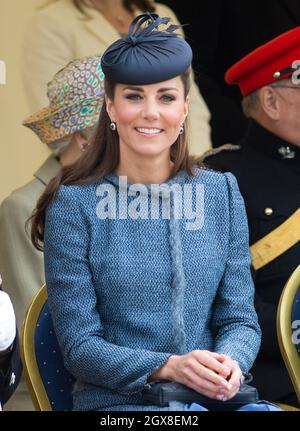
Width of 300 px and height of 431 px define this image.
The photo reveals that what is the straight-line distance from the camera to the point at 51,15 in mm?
4863

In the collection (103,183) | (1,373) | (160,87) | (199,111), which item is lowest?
(199,111)

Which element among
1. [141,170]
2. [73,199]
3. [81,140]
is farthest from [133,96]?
[81,140]

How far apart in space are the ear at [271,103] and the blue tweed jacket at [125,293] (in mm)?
978

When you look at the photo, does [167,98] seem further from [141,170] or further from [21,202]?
[21,202]

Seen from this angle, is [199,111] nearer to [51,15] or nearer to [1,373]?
[51,15]

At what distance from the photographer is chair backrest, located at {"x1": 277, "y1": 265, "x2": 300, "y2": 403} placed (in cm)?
357

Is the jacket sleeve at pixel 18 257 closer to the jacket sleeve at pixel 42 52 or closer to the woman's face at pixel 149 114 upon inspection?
the jacket sleeve at pixel 42 52

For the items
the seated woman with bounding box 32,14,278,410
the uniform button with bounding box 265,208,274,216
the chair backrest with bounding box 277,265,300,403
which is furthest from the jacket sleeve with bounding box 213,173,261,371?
the uniform button with bounding box 265,208,274,216

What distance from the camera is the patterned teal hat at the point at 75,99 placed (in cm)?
414

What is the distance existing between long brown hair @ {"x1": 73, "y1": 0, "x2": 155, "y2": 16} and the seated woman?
146 centimetres

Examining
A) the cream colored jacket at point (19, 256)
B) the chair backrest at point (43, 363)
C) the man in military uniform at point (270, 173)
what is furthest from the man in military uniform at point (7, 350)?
the man in military uniform at point (270, 173)

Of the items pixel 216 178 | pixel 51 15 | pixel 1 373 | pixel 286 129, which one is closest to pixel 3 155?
pixel 51 15

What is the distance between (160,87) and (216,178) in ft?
1.04

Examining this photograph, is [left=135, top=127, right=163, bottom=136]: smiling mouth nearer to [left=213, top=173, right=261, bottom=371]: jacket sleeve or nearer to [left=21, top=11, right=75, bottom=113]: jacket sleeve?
[left=213, top=173, right=261, bottom=371]: jacket sleeve
